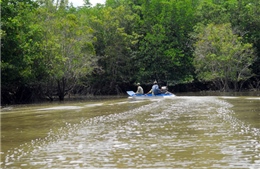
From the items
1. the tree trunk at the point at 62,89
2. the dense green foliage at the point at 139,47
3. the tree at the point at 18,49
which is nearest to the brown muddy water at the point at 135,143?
the tree at the point at 18,49

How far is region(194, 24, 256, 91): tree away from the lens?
156 feet

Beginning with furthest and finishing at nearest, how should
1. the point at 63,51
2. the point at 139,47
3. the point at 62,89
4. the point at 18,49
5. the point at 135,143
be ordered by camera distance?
the point at 139,47 → the point at 62,89 → the point at 63,51 → the point at 18,49 → the point at 135,143

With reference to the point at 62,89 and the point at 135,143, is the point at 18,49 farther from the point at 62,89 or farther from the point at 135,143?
the point at 135,143

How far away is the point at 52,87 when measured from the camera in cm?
3922

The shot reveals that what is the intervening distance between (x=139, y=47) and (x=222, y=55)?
1001 cm

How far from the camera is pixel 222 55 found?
47.4m

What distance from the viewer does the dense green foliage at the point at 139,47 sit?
121ft

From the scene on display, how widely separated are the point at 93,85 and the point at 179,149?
132ft

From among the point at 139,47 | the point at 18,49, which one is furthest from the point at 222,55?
the point at 18,49

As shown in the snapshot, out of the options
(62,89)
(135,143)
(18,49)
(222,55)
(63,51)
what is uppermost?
(63,51)

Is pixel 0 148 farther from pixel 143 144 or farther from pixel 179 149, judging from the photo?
pixel 179 149

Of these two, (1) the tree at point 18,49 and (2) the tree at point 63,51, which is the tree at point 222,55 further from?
(1) the tree at point 18,49

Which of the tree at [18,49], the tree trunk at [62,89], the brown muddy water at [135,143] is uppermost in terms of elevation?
the tree at [18,49]

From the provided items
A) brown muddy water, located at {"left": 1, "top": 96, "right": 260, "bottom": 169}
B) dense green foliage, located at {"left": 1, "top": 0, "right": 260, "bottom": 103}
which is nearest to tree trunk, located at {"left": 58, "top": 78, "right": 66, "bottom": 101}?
dense green foliage, located at {"left": 1, "top": 0, "right": 260, "bottom": 103}
